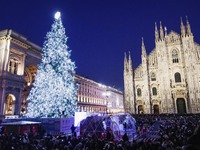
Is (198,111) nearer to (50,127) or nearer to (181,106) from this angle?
(181,106)

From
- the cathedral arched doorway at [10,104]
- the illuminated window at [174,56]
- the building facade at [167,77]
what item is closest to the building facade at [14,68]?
the cathedral arched doorway at [10,104]

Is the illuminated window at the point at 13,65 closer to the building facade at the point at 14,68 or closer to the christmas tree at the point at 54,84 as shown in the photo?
the building facade at the point at 14,68

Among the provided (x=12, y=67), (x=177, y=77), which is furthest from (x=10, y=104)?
(x=177, y=77)

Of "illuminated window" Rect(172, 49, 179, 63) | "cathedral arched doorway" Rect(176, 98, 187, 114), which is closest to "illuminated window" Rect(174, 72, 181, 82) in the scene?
"illuminated window" Rect(172, 49, 179, 63)

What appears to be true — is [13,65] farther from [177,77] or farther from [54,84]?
[177,77]

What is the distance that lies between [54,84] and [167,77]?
31.9 meters

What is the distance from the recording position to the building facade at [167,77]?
137 feet

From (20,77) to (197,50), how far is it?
40.0 m

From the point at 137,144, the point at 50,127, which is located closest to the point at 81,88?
the point at 50,127

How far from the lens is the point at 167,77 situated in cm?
4391

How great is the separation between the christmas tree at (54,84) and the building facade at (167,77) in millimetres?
26868

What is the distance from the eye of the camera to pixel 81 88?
55.1 metres

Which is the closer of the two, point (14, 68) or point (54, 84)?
point (54, 84)

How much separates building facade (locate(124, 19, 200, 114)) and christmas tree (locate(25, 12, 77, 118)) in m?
26.9
